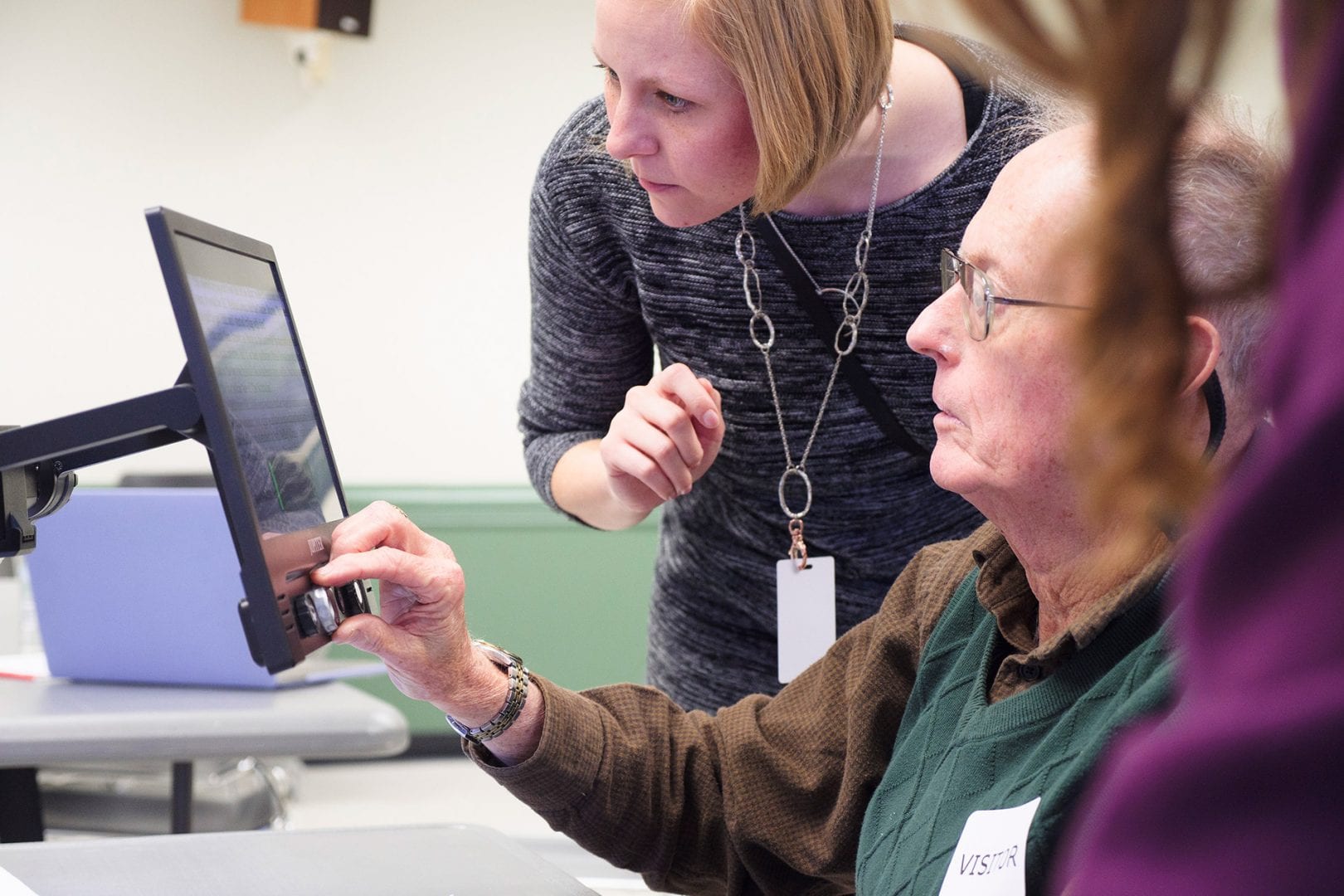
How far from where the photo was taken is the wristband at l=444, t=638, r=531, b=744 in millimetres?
1276

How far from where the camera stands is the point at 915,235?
1493 mm

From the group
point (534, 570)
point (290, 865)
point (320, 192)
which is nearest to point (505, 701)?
point (290, 865)

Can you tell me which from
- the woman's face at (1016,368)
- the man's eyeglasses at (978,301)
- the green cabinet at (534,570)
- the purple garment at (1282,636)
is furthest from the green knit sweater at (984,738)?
the green cabinet at (534,570)

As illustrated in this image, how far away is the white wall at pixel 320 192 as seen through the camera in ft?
13.7

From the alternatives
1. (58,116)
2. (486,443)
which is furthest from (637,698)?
(58,116)

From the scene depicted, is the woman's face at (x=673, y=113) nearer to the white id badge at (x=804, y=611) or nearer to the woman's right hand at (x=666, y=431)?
the woman's right hand at (x=666, y=431)

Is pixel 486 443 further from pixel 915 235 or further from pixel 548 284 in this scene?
pixel 915 235

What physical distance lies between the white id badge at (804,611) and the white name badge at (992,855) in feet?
1.91

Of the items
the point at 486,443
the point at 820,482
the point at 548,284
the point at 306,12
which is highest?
the point at 306,12

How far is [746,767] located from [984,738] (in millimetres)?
350

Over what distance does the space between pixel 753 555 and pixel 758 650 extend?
0.40ft

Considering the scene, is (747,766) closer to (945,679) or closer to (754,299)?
(945,679)

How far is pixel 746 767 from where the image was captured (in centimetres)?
135

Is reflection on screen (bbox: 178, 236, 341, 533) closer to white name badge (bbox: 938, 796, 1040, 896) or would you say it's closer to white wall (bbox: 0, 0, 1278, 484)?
white name badge (bbox: 938, 796, 1040, 896)
